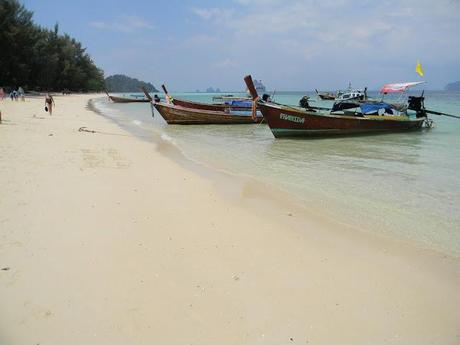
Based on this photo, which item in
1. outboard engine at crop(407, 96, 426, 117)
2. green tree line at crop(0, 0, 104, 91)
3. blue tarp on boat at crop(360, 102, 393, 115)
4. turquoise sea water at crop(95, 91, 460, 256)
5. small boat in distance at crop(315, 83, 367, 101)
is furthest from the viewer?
green tree line at crop(0, 0, 104, 91)

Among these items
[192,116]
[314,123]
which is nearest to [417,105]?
[314,123]

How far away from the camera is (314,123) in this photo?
15.7m

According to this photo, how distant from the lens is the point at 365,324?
280 centimetres

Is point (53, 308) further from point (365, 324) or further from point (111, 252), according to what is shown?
point (365, 324)

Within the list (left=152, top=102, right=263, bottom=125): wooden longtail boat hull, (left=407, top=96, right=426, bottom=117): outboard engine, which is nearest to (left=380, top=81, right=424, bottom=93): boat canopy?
(left=407, top=96, right=426, bottom=117): outboard engine

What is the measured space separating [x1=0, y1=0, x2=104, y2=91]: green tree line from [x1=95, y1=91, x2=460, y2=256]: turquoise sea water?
45.7 meters

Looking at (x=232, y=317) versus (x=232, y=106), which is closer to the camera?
(x=232, y=317)

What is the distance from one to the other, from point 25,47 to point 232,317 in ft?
198

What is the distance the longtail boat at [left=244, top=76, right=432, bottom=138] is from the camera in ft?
49.5

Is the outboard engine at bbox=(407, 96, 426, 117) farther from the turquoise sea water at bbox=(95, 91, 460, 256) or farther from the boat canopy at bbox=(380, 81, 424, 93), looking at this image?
the turquoise sea water at bbox=(95, 91, 460, 256)

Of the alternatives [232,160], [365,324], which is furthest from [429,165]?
[365,324]

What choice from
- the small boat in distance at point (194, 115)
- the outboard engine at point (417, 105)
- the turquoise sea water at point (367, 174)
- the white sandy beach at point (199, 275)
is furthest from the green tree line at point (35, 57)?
the white sandy beach at point (199, 275)

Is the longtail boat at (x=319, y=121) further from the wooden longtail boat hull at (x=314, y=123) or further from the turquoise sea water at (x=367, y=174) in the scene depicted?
the turquoise sea water at (x=367, y=174)

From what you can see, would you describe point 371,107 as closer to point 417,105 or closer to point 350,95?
point 417,105
